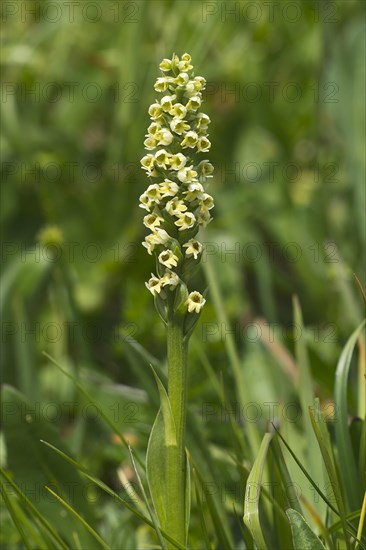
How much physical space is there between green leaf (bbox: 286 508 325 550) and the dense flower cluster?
212 millimetres

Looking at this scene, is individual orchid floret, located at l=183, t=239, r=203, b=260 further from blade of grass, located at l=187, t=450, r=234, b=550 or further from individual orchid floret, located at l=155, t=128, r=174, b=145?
blade of grass, located at l=187, t=450, r=234, b=550

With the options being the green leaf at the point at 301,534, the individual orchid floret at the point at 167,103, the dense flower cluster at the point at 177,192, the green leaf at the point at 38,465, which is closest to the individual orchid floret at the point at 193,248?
the dense flower cluster at the point at 177,192

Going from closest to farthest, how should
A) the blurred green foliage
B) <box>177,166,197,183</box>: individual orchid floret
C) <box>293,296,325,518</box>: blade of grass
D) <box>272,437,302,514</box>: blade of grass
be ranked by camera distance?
<box>177,166,197,183</box>: individual orchid floret < <box>272,437,302,514</box>: blade of grass < <box>293,296,325,518</box>: blade of grass < the blurred green foliage

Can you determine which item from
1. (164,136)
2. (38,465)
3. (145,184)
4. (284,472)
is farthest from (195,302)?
(145,184)

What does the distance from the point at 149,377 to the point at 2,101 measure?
3.71 feet

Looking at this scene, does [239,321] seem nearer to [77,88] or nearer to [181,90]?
[77,88]

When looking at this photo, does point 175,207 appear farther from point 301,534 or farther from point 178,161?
point 301,534

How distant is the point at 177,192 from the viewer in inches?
29.6

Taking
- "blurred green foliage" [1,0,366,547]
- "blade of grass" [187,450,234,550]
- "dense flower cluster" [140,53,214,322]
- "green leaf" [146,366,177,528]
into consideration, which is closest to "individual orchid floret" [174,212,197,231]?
"dense flower cluster" [140,53,214,322]

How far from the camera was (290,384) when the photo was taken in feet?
4.86

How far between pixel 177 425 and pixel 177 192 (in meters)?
0.22

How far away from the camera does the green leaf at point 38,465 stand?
1035mm

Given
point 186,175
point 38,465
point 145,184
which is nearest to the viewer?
point 186,175

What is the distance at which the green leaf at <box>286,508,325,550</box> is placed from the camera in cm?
77
